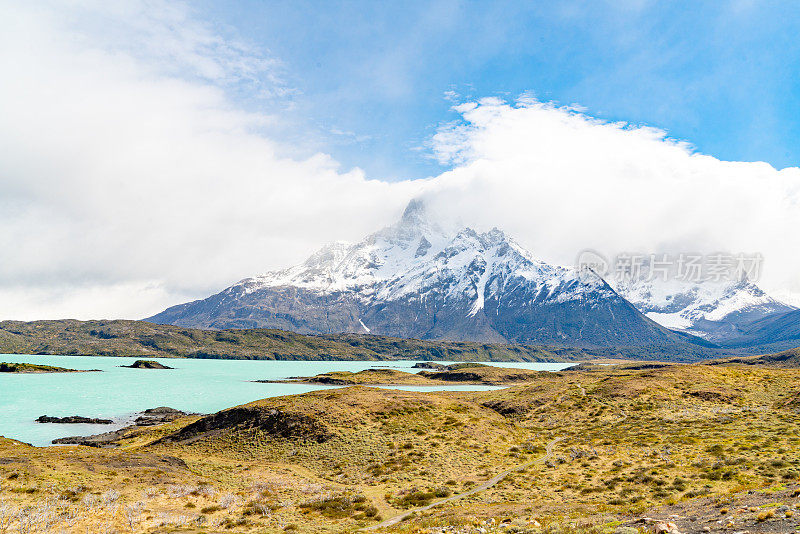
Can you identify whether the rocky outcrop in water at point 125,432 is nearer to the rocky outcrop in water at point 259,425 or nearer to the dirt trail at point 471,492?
the rocky outcrop in water at point 259,425

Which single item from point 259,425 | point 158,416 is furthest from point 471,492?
point 158,416

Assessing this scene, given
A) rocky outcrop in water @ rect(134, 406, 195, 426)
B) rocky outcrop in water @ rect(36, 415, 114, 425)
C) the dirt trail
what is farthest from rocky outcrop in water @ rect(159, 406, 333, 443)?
rocky outcrop in water @ rect(36, 415, 114, 425)

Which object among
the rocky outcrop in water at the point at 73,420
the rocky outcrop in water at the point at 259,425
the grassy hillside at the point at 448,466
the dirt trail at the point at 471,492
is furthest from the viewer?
the rocky outcrop in water at the point at 73,420

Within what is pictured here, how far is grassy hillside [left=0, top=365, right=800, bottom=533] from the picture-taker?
33312 mm

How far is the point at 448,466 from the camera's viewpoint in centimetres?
5478

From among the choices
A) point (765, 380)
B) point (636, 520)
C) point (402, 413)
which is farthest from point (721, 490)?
point (765, 380)

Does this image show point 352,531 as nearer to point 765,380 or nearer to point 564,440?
point 564,440

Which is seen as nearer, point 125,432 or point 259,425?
point 259,425

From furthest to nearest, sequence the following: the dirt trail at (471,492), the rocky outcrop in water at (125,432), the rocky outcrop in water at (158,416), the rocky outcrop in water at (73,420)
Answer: the rocky outcrop in water at (158,416) < the rocky outcrop in water at (73,420) < the rocky outcrop in water at (125,432) < the dirt trail at (471,492)

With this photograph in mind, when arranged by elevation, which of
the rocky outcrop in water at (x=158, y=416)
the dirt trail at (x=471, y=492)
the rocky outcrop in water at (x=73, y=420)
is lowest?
the rocky outcrop in water at (x=158, y=416)

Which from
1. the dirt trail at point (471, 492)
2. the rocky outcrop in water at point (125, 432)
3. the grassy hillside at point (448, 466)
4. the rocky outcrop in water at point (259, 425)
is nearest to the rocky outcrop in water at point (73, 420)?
the rocky outcrop in water at point (125, 432)

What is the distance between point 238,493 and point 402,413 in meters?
34.3

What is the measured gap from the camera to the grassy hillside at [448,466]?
109 feet

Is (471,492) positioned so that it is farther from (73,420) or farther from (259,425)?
(73,420)
